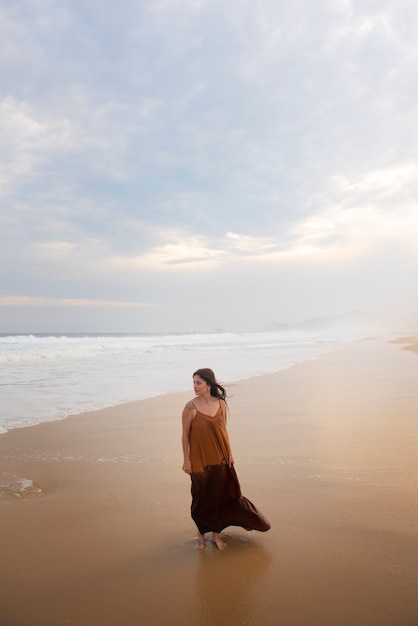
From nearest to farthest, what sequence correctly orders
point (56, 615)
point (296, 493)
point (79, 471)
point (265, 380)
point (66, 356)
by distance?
1. point (56, 615)
2. point (296, 493)
3. point (79, 471)
4. point (265, 380)
5. point (66, 356)

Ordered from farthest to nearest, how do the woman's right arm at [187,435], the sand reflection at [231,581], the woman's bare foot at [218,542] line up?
1. the woman's right arm at [187,435]
2. the woman's bare foot at [218,542]
3. the sand reflection at [231,581]

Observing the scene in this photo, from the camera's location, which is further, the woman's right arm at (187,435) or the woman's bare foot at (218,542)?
the woman's right arm at (187,435)

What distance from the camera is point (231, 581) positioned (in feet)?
10.6

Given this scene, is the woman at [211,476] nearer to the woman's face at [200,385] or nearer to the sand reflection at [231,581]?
the woman's face at [200,385]

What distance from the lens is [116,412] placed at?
9609 mm

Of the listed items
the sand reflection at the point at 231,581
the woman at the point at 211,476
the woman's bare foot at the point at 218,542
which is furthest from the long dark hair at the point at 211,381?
the sand reflection at the point at 231,581

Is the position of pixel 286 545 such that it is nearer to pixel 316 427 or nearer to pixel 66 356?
pixel 316 427

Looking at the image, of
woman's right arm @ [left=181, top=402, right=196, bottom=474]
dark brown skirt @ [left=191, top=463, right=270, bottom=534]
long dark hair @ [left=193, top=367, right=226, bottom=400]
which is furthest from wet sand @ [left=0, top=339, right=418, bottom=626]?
long dark hair @ [left=193, top=367, right=226, bottom=400]

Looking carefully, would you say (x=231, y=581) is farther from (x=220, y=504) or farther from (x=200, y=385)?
(x=200, y=385)

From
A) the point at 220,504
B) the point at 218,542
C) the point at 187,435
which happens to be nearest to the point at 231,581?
the point at 218,542

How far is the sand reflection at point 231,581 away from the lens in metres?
2.87

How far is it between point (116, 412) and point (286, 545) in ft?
21.3

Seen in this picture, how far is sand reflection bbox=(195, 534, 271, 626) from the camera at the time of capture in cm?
287

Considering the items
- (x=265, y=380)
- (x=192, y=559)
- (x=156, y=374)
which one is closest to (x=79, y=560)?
(x=192, y=559)
